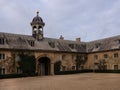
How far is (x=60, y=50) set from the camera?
4456 centimetres

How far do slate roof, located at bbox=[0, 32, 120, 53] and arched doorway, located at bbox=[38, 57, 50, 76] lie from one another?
2963mm

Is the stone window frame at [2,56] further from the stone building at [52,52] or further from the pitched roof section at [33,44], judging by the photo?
the pitched roof section at [33,44]

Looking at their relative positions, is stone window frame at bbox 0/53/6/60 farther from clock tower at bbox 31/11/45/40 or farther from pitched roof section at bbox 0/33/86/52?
clock tower at bbox 31/11/45/40

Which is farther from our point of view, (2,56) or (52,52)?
(52,52)

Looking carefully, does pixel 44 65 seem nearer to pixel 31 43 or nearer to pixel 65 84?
pixel 31 43

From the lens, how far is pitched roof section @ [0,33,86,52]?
37.6m

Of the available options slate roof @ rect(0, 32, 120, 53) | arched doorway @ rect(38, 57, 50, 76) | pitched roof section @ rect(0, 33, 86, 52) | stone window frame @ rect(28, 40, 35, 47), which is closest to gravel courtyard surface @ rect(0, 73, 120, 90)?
pitched roof section @ rect(0, 33, 86, 52)

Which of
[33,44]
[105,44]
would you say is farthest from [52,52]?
[105,44]

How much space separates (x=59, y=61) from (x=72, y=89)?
27965 millimetres

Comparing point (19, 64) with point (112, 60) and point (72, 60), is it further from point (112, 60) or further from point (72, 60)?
point (112, 60)

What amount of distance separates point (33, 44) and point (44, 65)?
20.4 feet

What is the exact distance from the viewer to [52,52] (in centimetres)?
4297

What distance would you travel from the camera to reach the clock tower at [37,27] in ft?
141

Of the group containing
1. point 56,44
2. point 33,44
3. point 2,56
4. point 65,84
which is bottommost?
point 65,84
